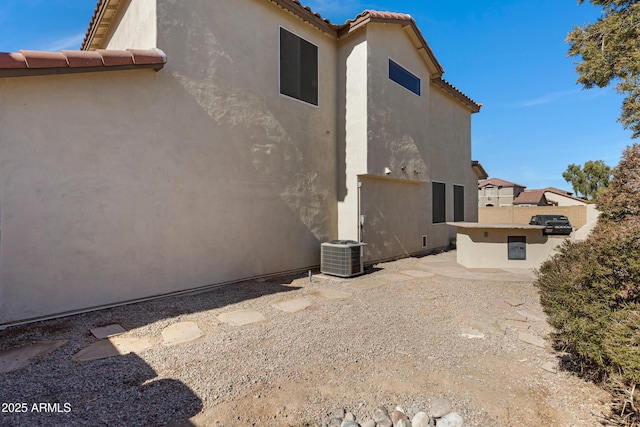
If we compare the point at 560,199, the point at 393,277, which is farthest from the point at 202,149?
the point at 560,199

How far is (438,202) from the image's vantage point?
13508 mm

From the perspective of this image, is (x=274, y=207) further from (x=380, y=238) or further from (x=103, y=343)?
(x=103, y=343)

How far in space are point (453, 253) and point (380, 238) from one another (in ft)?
14.5

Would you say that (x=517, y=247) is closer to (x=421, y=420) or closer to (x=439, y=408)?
(x=439, y=408)

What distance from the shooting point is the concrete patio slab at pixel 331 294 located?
20.6 ft

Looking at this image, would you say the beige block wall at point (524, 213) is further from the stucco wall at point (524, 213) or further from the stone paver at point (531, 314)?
the stone paver at point (531, 314)

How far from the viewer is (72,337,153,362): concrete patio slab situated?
365 cm

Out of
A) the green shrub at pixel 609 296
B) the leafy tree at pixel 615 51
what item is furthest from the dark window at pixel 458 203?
the green shrub at pixel 609 296

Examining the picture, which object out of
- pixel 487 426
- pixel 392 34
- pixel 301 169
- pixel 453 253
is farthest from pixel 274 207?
pixel 453 253

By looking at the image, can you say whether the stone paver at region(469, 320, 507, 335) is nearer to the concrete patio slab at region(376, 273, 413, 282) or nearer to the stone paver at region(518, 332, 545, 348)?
the stone paver at region(518, 332, 545, 348)

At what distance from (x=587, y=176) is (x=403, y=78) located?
131 ft

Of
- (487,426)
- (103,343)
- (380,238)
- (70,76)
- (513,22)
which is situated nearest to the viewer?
(487,426)

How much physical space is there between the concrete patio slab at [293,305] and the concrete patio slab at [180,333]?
1.54m

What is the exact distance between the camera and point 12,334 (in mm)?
4234
